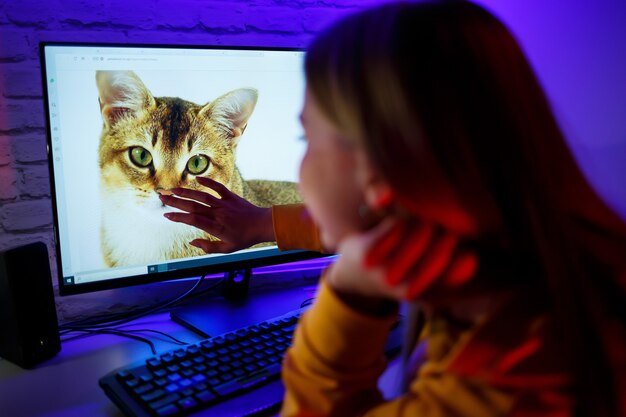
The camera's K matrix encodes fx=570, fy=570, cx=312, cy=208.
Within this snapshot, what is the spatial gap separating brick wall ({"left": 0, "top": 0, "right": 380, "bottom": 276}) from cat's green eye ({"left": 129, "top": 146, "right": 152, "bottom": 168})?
0.67 feet

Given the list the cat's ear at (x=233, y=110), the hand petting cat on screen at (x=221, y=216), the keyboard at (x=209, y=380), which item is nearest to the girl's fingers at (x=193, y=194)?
the hand petting cat on screen at (x=221, y=216)

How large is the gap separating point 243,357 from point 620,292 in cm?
46

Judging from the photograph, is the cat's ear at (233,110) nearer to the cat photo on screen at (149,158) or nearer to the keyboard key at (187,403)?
the cat photo on screen at (149,158)

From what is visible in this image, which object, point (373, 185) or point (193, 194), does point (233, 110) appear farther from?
point (373, 185)

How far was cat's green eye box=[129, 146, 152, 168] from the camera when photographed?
0.91 metres

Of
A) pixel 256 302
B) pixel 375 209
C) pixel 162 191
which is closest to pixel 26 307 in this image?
pixel 162 191

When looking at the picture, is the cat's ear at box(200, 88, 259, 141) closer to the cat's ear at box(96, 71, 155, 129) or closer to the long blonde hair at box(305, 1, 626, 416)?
the cat's ear at box(96, 71, 155, 129)

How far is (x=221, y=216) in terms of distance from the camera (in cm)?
94

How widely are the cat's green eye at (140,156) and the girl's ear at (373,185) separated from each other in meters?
0.56

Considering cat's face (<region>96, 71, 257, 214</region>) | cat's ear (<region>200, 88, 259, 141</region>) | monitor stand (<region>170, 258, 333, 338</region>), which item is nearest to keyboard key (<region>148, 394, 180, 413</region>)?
monitor stand (<region>170, 258, 333, 338</region>)

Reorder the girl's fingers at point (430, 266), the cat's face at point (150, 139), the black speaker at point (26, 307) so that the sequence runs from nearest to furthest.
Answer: the girl's fingers at point (430, 266), the black speaker at point (26, 307), the cat's face at point (150, 139)

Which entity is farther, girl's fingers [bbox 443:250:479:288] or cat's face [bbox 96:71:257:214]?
cat's face [bbox 96:71:257:214]

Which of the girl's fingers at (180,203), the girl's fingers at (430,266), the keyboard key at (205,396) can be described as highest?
the girl's fingers at (430,266)

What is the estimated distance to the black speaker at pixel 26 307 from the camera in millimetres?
801
